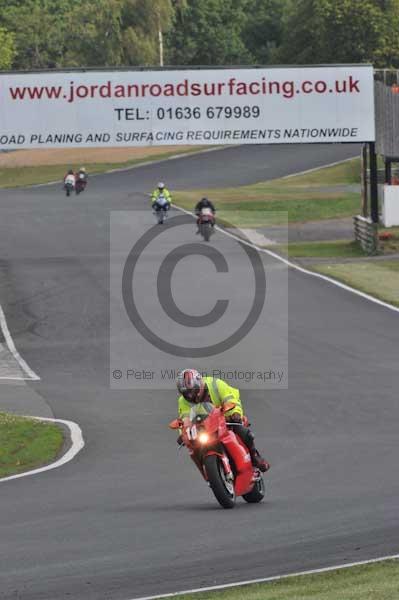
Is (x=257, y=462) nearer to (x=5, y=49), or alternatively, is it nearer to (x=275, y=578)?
(x=275, y=578)

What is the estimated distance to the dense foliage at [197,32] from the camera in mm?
112312

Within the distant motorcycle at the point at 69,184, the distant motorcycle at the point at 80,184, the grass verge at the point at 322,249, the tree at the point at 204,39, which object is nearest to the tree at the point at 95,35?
the tree at the point at 204,39

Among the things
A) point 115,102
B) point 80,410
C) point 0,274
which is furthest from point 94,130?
point 80,410

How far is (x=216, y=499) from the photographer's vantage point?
46.4 feet

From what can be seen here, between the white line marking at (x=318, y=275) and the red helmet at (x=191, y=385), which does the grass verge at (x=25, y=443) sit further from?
the white line marking at (x=318, y=275)

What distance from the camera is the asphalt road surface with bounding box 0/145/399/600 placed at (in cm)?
1095

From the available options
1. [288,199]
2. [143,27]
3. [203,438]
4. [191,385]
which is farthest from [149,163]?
[203,438]

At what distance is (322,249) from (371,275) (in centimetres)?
881

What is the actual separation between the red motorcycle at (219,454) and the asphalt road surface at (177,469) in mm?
232

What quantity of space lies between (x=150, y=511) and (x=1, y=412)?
9.41 meters

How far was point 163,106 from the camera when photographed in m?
43.6

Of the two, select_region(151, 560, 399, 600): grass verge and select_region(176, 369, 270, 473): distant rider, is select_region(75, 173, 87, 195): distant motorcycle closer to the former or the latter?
select_region(176, 369, 270, 473): distant rider

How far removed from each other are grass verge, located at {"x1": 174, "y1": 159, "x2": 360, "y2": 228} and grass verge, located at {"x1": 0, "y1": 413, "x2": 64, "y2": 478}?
123 ft

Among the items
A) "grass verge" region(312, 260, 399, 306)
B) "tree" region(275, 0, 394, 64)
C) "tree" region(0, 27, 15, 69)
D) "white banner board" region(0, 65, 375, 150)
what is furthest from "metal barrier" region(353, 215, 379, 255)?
"tree" region(0, 27, 15, 69)
